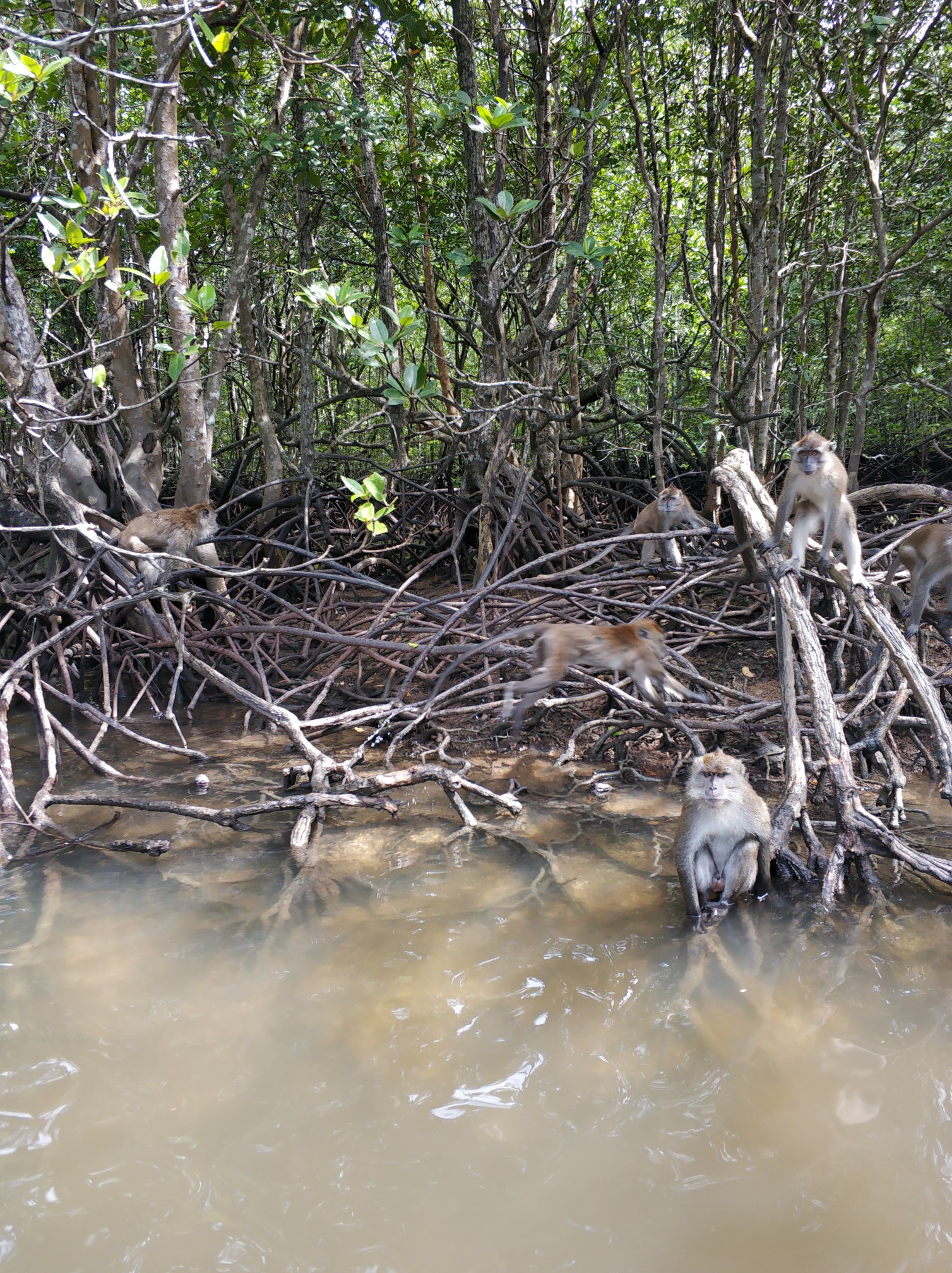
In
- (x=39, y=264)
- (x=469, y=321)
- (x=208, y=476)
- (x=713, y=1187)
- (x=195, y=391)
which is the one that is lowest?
A: (x=713, y=1187)

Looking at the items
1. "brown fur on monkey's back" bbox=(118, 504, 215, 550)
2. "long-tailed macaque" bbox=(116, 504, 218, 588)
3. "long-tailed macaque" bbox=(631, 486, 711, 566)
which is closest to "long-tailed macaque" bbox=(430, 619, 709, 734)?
"long-tailed macaque" bbox=(631, 486, 711, 566)

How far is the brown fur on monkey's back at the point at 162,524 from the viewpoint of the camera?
20.4 ft

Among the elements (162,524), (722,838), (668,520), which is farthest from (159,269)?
(668,520)

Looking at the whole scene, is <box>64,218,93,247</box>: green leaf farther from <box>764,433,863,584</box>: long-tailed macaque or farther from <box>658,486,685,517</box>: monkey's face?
<box>658,486,685,517</box>: monkey's face

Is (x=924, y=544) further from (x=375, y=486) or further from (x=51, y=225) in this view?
(x=51, y=225)

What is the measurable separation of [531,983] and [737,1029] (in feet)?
2.51

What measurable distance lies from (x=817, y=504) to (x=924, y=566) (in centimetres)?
71

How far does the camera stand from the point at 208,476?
267 inches

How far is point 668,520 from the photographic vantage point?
6.55 meters

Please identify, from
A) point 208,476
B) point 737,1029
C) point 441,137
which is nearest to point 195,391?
point 208,476

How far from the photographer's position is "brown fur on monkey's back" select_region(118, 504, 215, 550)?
6.20m

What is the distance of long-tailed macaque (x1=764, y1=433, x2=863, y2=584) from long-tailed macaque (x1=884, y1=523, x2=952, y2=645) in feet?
1.26

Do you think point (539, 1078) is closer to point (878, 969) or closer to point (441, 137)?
point (878, 969)

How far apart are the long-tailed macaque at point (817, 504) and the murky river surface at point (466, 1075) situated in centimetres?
162
